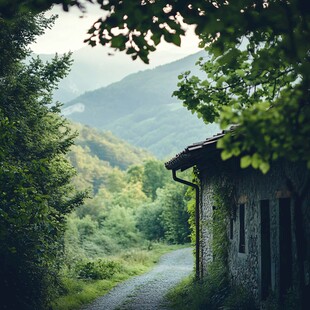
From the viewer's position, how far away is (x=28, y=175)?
8.02 m

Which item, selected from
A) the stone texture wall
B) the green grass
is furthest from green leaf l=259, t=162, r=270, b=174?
the green grass

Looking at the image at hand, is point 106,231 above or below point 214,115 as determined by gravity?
below

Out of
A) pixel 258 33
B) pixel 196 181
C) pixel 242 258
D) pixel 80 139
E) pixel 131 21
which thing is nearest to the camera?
pixel 131 21

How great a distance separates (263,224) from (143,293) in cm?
778

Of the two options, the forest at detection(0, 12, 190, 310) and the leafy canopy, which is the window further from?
the forest at detection(0, 12, 190, 310)

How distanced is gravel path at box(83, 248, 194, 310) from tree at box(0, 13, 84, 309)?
1.79 m

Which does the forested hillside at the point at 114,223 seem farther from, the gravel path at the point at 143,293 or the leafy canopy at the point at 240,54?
the leafy canopy at the point at 240,54

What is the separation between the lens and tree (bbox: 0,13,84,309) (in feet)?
27.4

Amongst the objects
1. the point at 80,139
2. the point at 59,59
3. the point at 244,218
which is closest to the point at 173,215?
the point at 59,59

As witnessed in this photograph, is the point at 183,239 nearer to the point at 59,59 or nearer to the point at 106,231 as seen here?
the point at 106,231

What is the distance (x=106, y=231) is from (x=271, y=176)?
34738 mm

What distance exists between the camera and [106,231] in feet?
138

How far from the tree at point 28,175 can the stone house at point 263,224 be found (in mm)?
3180

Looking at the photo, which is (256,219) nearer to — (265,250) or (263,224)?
(263,224)
